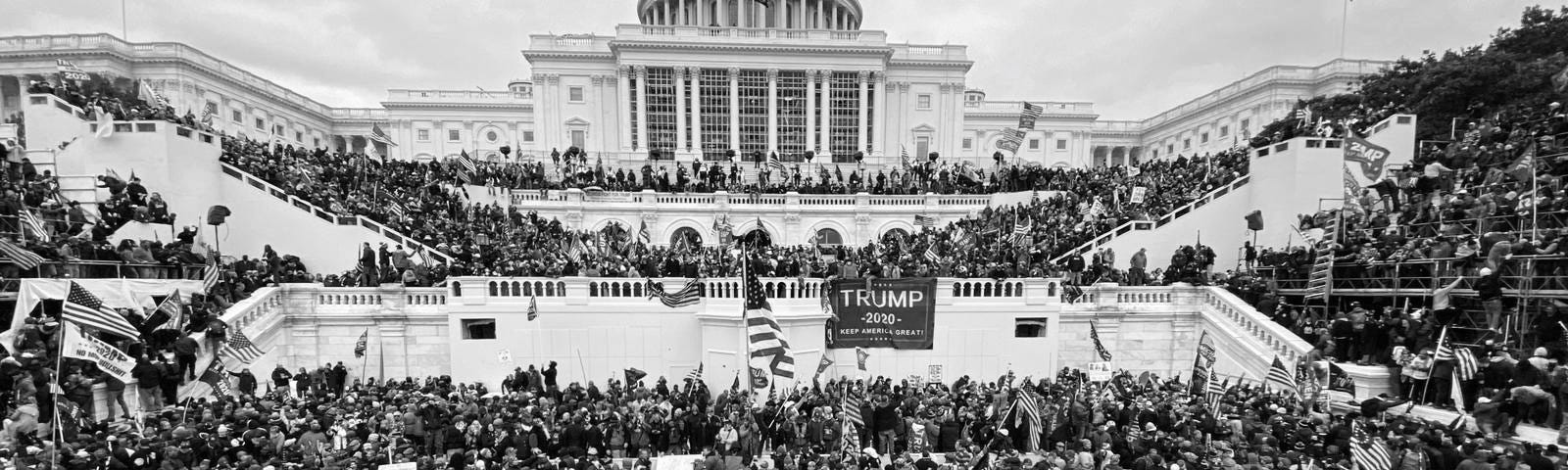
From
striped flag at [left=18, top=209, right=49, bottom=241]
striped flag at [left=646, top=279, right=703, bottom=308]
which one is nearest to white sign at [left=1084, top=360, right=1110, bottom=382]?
striped flag at [left=646, top=279, right=703, bottom=308]

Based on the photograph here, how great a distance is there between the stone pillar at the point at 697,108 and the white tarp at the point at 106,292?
30.2m

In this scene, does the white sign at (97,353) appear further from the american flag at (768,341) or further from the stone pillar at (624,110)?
the stone pillar at (624,110)

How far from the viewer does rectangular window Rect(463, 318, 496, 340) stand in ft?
59.4

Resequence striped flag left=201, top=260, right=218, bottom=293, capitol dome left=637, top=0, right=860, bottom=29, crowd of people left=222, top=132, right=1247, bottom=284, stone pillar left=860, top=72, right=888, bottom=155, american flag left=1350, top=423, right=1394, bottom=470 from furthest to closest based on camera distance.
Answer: capitol dome left=637, top=0, right=860, bottom=29, stone pillar left=860, top=72, right=888, bottom=155, crowd of people left=222, top=132, right=1247, bottom=284, striped flag left=201, top=260, right=218, bottom=293, american flag left=1350, top=423, right=1394, bottom=470

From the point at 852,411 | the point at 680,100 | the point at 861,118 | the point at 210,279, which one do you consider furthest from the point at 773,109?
the point at 852,411

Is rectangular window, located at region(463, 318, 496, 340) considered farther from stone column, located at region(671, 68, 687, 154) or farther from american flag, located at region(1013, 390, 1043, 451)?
stone column, located at region(671, 68, 687, 154)

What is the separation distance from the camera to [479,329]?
60.1 feet

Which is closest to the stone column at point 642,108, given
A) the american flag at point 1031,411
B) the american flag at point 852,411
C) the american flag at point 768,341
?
the american flag at point 768,341

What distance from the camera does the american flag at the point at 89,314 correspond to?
451 inches

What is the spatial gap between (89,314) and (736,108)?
36.3 meters

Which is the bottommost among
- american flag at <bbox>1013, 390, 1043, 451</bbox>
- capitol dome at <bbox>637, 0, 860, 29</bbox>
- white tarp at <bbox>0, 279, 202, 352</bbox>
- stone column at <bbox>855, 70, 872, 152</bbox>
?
american flag at <bbox>1013, 390, 1043, 451</bbox>

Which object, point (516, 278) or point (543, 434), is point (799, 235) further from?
point (543, 434)

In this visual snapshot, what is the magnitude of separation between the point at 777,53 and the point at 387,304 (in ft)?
105

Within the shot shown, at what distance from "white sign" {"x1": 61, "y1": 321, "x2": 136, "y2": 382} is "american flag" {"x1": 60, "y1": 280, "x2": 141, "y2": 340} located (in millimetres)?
201
